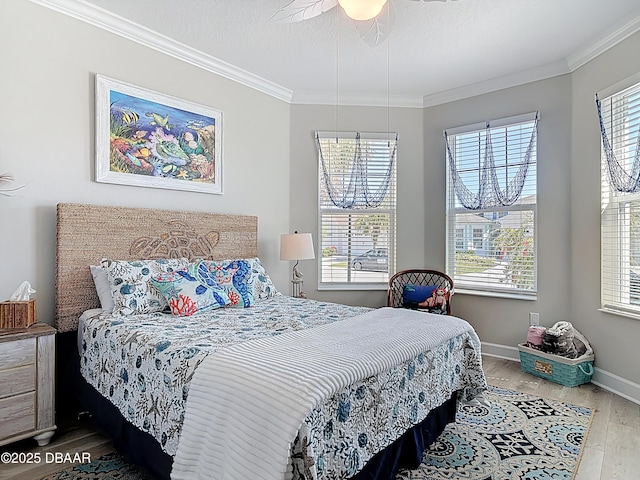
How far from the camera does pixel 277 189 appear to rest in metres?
4.26

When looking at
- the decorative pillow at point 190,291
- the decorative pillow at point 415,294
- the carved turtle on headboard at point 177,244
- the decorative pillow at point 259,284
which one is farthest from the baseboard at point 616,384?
the carved turtle on headboard at point 177,244

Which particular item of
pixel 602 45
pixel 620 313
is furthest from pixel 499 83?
pixel 620 313

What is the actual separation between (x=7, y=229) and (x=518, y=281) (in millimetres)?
4175

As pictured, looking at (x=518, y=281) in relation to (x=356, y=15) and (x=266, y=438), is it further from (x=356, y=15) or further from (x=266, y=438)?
(x=266, y=438)

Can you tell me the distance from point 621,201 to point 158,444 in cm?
356

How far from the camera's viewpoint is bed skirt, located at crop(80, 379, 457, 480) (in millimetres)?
1779

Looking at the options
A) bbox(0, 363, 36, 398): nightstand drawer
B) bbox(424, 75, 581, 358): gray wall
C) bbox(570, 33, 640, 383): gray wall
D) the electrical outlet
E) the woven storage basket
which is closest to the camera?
bbox(0, 363, 36, 398): nightstand drawer

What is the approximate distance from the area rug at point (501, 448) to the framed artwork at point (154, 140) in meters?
1.97

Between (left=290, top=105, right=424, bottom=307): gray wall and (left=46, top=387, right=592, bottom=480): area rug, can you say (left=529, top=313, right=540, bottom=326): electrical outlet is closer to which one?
(left=46, top=387, right=592, bottom=480): area rug

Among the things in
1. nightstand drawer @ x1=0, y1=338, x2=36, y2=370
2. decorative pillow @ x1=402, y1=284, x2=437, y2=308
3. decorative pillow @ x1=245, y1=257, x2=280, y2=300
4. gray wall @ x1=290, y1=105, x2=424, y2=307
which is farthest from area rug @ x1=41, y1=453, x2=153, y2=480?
decorative pillow @ x1=402, y1=284, x2=437, y2=308

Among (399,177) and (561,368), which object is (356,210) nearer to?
(399,177)

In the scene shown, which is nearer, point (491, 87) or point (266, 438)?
point (266, 438)

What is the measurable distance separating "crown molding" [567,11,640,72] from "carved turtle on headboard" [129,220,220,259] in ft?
11.4

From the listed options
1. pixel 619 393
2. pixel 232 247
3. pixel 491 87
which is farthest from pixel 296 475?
pixel 491 87
